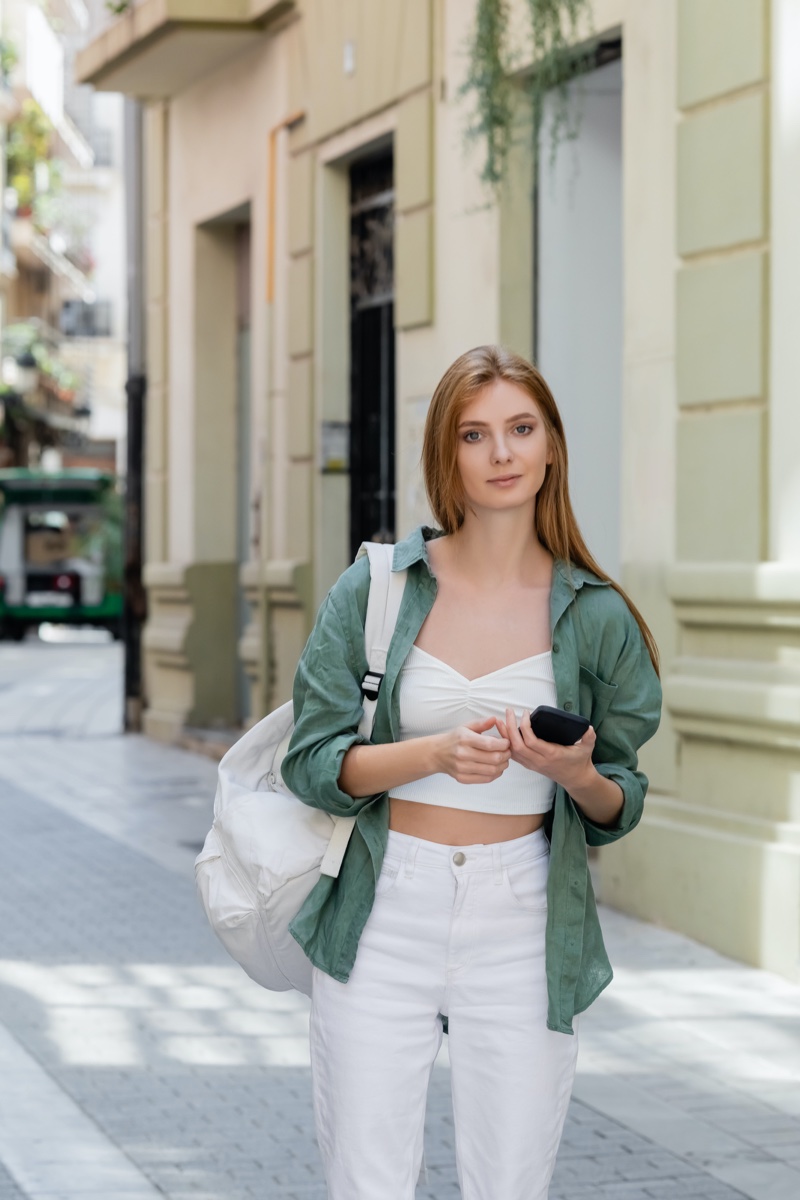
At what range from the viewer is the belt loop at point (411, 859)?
9.59ft

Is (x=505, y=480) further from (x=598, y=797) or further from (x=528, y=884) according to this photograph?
(x=528, y=884)

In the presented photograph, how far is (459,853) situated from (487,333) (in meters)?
6.33

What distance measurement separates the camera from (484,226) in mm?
9055

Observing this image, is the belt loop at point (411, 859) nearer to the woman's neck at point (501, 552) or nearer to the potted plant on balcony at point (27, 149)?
the woman's neck at point (501, 552)

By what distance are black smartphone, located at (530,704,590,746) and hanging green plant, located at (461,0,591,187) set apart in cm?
568

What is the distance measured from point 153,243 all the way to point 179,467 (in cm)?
185

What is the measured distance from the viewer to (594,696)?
2990mm

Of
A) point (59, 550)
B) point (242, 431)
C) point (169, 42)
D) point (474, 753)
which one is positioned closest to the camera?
point (474, 753)

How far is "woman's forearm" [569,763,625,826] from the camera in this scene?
9.33ft

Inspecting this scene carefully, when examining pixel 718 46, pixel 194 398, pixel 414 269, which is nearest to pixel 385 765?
pixel 718 46

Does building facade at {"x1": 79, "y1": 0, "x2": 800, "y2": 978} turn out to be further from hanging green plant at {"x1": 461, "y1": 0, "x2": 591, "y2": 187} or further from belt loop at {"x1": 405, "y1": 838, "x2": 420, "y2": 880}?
belt loop at {"x1": 405, "y1": 838, "x2": 420, "y2": 880}

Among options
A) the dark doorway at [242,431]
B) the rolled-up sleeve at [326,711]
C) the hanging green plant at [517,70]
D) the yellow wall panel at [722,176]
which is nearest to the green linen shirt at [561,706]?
the rolled-up sleeve at [326,711]

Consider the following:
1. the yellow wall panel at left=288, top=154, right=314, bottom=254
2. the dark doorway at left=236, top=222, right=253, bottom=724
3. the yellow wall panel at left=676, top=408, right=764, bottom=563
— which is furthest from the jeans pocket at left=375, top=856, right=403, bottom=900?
the dark doorway at left=236, top=222, right=253, bottom=724

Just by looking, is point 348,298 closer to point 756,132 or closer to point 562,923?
point 756,132
